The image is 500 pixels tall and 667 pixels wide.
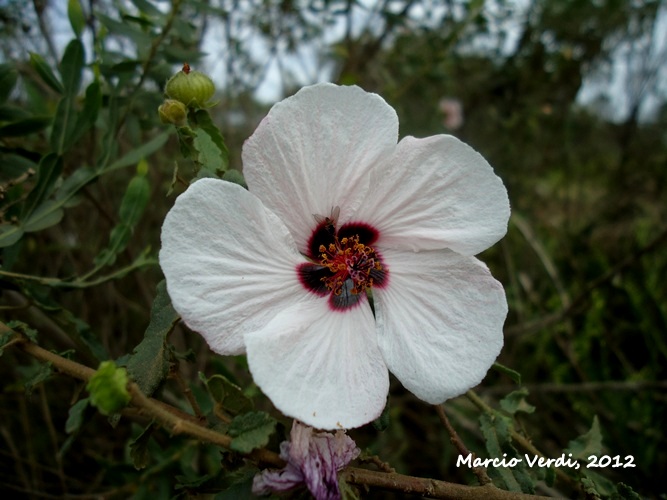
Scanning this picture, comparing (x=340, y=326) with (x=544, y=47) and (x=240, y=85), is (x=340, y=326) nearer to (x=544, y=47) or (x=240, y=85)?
(x=240, y=85)

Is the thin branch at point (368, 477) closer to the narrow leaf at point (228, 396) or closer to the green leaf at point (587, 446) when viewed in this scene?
the narrow leaf at point (228, 396)

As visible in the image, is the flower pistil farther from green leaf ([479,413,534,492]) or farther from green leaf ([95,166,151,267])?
green leaf ([95,166,151,267])

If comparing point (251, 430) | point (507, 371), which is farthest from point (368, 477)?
point (507, 371)

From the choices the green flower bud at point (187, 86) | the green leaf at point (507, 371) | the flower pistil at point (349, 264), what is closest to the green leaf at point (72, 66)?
the green flower bud at point (187, 86)

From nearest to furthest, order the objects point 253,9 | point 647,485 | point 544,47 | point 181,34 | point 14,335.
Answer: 1. point 14,335
2. point 181,34
3. point 647,485
4. point 253,9
5. point 544,47

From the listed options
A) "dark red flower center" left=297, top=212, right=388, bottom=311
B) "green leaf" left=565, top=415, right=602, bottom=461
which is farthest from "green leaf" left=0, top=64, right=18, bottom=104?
"green leaf" left=565, top=415, right=602, bottom=461

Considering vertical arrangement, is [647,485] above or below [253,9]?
below

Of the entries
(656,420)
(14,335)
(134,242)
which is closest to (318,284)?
(14,335)
